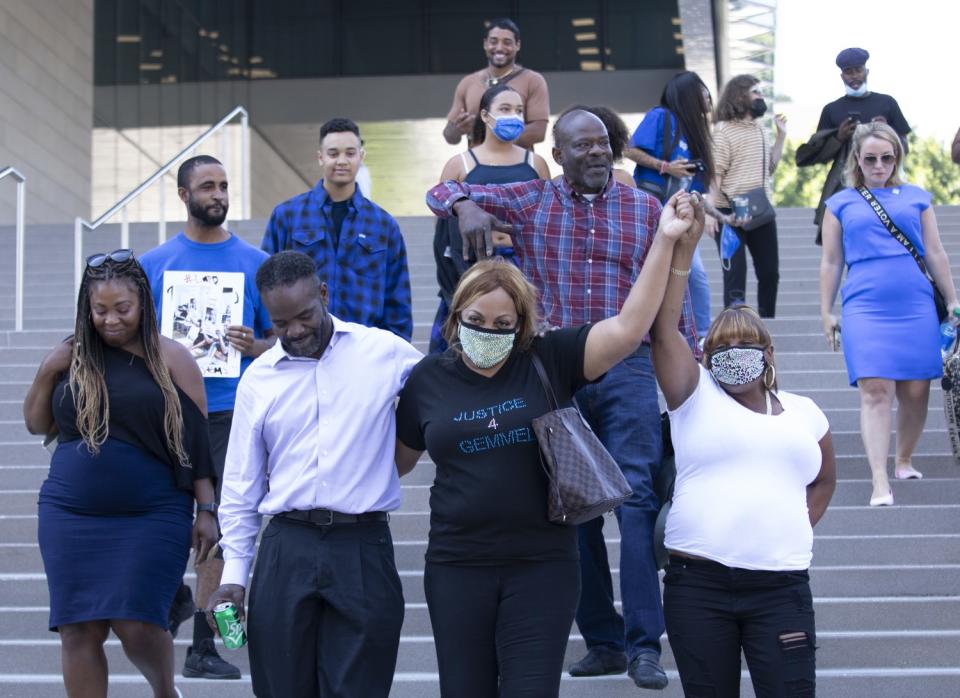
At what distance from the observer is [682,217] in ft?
12.8

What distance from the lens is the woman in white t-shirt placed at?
3.99m

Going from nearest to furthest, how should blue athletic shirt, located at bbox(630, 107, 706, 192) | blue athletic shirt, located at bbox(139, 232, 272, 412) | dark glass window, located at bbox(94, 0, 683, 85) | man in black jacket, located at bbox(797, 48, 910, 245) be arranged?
blue athletic shirt, located at bbox(139, 232, 272, 412)
blue athletic shirt, located at bbox(630, 107, 706, 192)
man in black jacket, located at bbox(797, 48, 910, 245)
dark glass window, located at bbox(94, 0, 683, 85)

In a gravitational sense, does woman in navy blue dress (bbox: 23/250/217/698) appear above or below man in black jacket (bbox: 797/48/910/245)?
below

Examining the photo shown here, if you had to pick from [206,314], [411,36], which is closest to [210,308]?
[206,314]

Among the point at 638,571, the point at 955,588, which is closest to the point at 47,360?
the point at 638,571

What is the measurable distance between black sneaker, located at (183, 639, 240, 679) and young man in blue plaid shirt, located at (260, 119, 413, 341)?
142 centimetres

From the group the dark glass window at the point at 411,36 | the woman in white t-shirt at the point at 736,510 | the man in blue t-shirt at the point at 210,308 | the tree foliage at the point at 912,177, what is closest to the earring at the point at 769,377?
the woman in white t-shirt at the point at 736,510

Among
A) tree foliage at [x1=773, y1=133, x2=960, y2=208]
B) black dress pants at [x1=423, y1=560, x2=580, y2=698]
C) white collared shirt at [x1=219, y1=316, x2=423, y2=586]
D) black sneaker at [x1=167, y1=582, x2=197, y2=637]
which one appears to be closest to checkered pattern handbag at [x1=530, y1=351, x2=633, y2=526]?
black dress pants at [x1=423, y1=560, x2=580, y2=698]

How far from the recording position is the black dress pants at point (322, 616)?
3889 millimetres

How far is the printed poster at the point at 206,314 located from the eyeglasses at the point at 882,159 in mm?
3121

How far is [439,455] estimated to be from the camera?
3.93 metres

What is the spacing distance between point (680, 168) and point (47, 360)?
3423 mm

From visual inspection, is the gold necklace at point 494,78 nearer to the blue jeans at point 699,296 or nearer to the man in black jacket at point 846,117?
the blue jeans at point 699,296

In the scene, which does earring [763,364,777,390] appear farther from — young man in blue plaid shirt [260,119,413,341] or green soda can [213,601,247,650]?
young man in blue plaid shirt [260,119,413,341]
